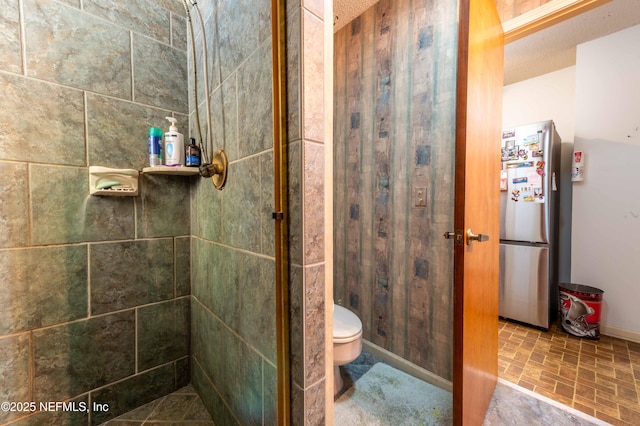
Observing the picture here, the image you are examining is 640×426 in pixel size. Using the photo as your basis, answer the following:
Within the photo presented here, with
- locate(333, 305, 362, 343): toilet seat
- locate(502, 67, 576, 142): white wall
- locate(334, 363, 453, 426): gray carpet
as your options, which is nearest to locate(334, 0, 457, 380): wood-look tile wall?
locate(334, 363, 453, 426): gray carpet

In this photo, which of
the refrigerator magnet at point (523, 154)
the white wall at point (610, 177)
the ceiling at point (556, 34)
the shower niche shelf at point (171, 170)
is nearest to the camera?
the shower niche shelf at point (171, 170)

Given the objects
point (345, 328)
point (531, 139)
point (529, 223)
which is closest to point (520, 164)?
point (531, 139)

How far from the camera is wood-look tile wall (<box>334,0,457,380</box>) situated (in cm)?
143

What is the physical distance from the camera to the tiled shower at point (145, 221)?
644 mm

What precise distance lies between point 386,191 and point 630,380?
1.84 metres

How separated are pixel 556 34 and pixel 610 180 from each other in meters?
1.25

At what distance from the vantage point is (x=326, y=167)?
0.65m


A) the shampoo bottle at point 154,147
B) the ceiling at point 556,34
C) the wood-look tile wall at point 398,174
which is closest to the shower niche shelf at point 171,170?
the shampoo bottle at point 154,147

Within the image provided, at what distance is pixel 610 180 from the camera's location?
6.66ft

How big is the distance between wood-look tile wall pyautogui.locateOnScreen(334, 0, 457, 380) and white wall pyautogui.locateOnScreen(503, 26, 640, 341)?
1.69 m

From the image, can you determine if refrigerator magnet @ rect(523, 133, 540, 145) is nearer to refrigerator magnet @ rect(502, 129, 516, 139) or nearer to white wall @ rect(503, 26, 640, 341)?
→ refrigerator magnet @ rect(502, 129, 516, 139)

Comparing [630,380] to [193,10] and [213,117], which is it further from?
[193,10]

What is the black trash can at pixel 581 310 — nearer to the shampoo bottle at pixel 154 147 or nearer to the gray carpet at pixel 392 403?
the gray carpet at pixel 392 403

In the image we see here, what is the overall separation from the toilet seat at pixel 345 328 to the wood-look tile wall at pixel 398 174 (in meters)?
0.42
